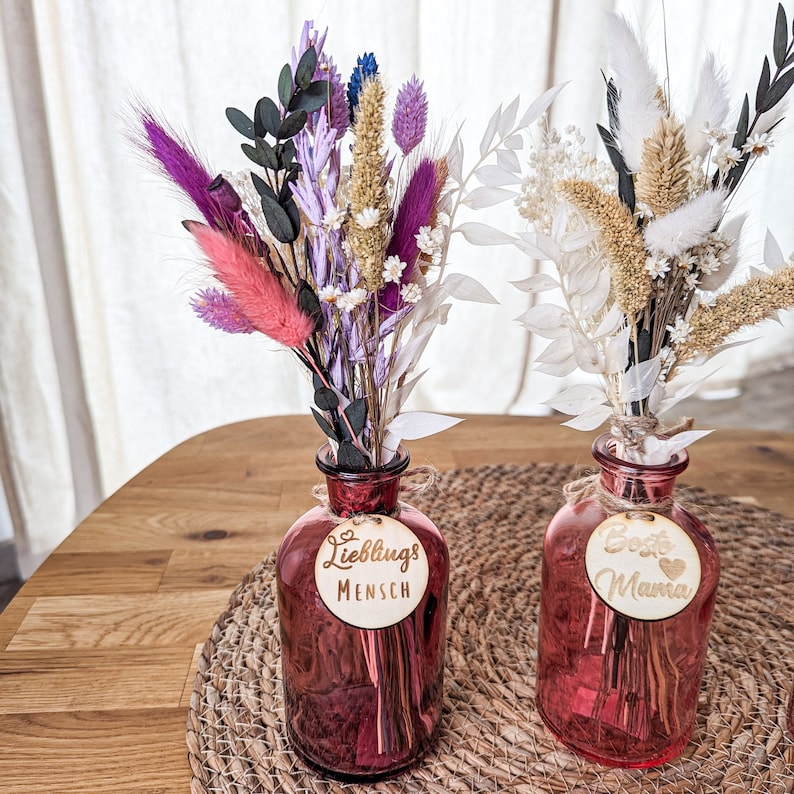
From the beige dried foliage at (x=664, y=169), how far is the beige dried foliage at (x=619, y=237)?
0.02 m

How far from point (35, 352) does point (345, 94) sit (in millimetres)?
1344

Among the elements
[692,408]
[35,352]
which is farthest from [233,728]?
[692,408]

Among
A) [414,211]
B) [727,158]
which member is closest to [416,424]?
[414,211]

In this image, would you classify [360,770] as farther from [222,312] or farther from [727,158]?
[727,158]

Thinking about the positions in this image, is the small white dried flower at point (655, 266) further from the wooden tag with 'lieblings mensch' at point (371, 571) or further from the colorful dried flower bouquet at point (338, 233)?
the wooden tag with 'lieblings mensch' at point (371, 571)

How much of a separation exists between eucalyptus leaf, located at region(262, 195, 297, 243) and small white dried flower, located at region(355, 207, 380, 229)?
4 centimetres

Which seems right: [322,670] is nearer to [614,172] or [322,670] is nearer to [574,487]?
[574,487]

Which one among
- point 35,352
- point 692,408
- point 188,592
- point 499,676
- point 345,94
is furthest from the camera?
point 692,408

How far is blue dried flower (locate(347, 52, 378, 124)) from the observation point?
18.8 inches

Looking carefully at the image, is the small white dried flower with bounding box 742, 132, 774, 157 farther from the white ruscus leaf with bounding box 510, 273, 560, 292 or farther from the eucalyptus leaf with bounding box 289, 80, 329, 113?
the eucalyptus leaf with bounding box 289, 80, 329, 113

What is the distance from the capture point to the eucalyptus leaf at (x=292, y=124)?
444mm

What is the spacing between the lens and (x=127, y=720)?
0.66 metres

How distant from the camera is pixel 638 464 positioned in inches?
21.9

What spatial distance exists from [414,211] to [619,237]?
5.4 inches
